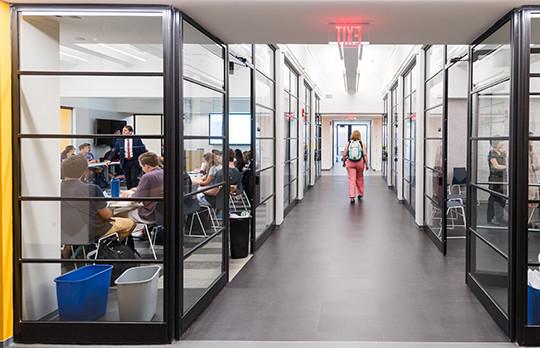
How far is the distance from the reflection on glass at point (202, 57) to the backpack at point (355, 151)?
8.10 m

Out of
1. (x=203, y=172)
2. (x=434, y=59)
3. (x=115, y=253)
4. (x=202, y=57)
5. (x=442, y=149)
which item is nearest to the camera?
(x=115, y=253)

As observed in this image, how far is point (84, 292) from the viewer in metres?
4.09

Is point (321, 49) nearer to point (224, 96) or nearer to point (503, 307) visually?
point (224, 96)

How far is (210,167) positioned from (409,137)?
266 inches

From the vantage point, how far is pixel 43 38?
4117 millimetres

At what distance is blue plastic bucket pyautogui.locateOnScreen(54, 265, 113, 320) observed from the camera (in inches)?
159

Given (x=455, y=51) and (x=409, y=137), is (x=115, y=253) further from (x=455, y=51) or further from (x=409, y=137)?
(x=409, y=137)

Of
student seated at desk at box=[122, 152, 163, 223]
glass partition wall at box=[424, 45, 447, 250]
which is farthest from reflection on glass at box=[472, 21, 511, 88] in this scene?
student seated at desk at box=[122, 152, 163, 223]

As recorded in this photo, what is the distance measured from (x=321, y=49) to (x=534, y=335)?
15687 mm

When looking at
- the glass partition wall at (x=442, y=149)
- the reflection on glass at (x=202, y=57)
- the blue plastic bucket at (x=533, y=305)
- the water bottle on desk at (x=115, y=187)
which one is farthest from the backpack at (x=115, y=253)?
the glass partition wall at (x=442, y=149)

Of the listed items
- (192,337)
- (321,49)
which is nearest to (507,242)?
(192,337)

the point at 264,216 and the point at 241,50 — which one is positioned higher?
the point at 241,50

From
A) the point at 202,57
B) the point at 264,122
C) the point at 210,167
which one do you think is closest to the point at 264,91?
the point at 264,122

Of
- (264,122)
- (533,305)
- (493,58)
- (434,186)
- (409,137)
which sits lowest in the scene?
(533,305)
